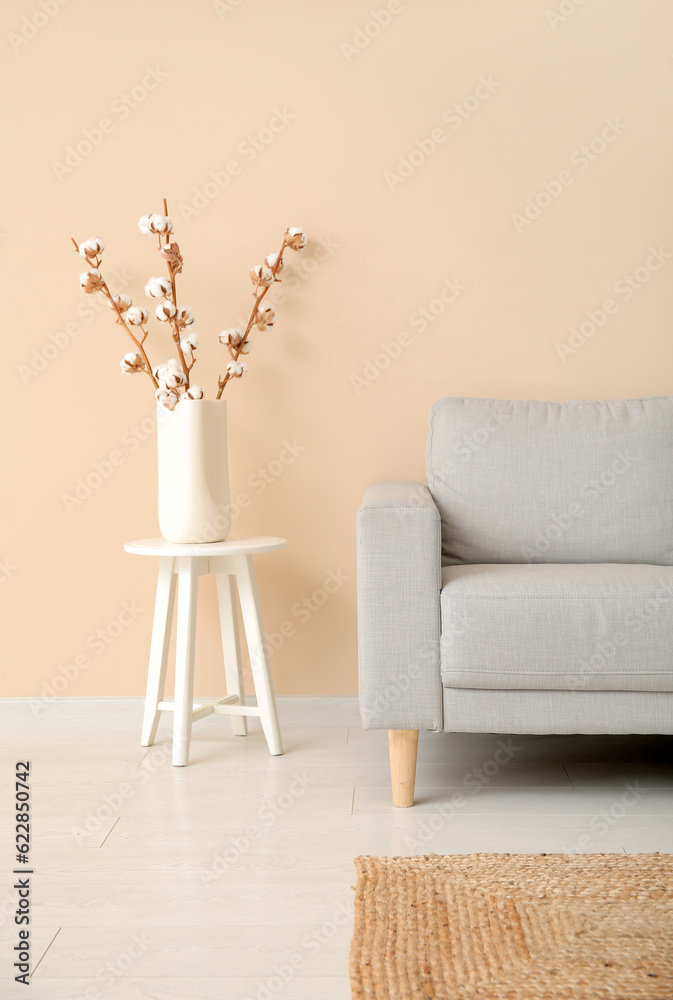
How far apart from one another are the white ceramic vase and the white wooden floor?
61 cm

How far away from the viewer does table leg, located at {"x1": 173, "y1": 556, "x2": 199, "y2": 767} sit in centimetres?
217

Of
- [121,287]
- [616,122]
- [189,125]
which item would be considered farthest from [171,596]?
[616,122]

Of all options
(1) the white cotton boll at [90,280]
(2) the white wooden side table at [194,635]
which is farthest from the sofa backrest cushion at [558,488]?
(1) the white cotton boll at [90,280]

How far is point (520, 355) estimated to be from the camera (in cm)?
255

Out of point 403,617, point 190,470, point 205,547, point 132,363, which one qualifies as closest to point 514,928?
point 403,617

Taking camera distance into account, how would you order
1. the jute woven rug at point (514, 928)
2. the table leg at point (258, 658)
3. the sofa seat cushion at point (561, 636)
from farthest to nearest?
1. the table leg at point (258, 658)
2. the sofa seat cushion at point (561, 636)
3. the jute woven rug at point (514, 928)

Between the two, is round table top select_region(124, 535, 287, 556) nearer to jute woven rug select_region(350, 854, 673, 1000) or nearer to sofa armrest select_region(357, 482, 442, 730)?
sofa armrest select_region(357, 482, 442, 730)

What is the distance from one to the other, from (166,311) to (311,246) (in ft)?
1.66

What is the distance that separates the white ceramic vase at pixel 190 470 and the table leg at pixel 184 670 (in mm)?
126

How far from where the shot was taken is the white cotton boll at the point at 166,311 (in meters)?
2.31

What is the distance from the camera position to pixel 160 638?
230cm

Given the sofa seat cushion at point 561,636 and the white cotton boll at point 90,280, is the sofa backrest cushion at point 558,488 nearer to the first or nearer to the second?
the sofa seat cushion at point 561,636

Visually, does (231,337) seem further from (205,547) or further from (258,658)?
(258,658)

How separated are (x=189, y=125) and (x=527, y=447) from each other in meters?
1.36
